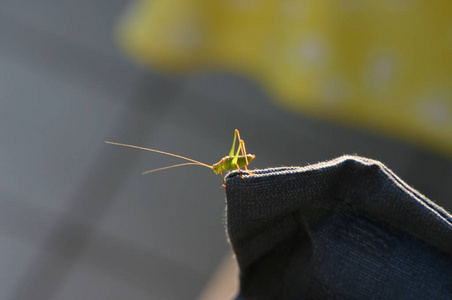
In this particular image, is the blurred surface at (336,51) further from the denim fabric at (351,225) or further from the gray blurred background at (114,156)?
the denim fabric at (351,225)

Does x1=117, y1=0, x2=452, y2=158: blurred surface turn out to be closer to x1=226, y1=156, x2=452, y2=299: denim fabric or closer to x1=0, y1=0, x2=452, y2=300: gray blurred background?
x1=0, y1=0, x2=452, y2=300: gray blurred background

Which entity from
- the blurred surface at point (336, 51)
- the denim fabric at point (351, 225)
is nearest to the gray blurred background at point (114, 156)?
the blurred surface at point (336, 51)

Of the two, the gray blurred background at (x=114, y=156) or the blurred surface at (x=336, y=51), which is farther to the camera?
the gray blurred background at (x=114, y=156)

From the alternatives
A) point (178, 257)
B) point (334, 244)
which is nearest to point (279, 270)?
point (334, 244)

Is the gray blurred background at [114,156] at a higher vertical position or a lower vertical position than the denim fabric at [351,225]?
lower

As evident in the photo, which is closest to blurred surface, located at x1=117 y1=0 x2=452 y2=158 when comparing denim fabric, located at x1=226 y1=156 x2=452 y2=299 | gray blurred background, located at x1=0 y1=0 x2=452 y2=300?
gray blurred background, located at x1=0 y1=0 x2=452 y2=300

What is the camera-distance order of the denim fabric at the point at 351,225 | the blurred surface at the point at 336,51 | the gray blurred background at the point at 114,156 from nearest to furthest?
1. the denim fabric at the point at 351,225
2. the blurred surface at the point at 336,51
3. the gray blurred background at the point at 114,156
